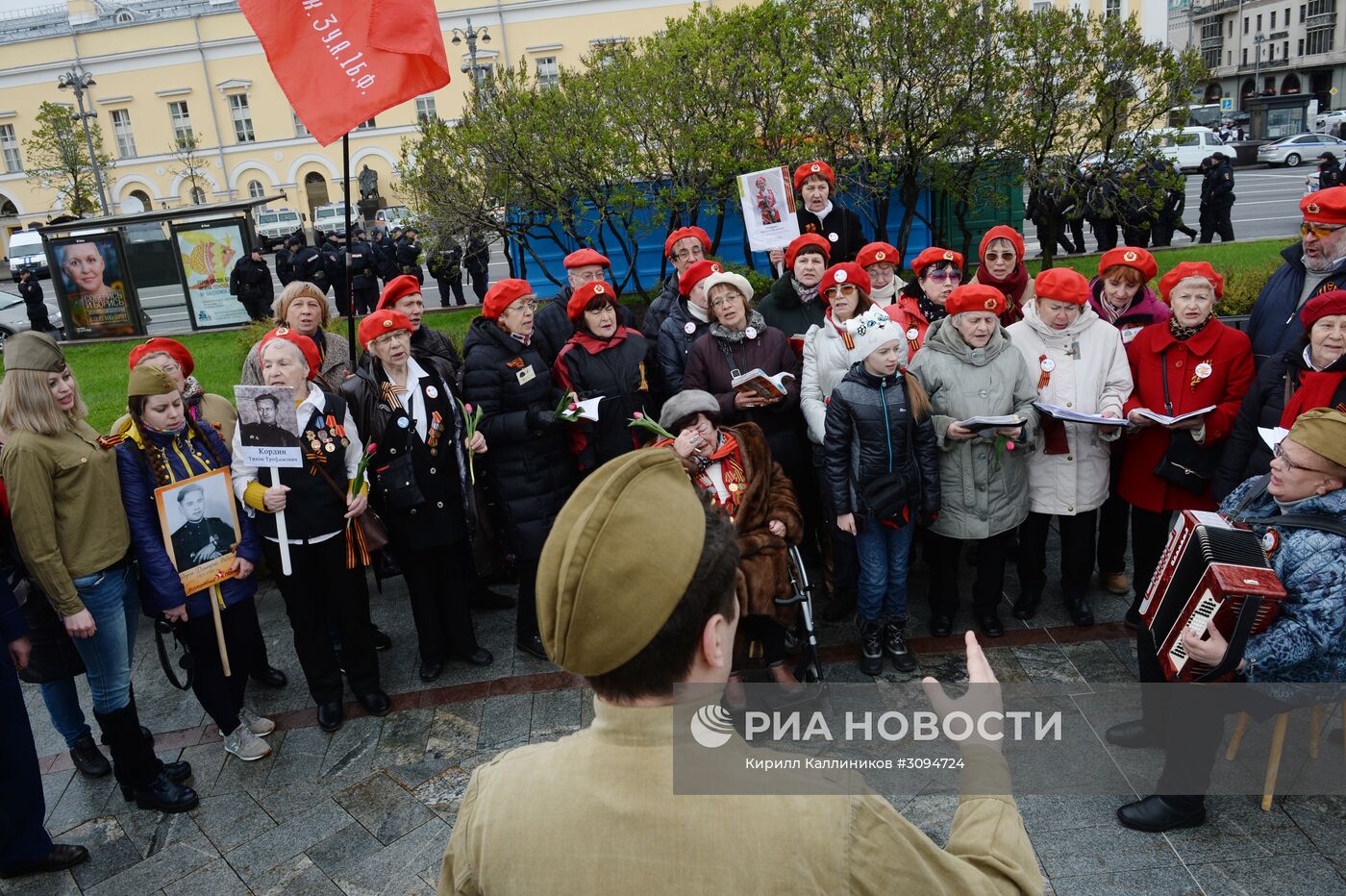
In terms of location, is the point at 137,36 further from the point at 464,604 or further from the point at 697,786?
the point at 697,786

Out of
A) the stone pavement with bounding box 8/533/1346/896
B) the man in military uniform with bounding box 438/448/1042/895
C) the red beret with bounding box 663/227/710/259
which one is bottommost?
the stone pavement with bounding box 8/533/1346/896

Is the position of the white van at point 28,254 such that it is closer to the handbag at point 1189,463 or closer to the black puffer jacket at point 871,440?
the black puffer jacket at point 871,440

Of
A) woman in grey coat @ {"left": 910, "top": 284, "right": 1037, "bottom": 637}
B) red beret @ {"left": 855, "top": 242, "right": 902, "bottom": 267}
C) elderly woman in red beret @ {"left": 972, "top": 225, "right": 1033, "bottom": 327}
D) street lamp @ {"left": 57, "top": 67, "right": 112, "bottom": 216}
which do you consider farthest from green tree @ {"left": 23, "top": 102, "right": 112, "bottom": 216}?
woman in grey coat @ {"left": 910, "top": 284, "right": 1037, "bottom": 637}

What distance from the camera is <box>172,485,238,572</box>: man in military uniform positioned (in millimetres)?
4668

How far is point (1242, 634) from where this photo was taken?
342 cm

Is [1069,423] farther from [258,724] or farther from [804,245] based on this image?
[258,724]

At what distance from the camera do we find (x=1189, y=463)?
5.28 m

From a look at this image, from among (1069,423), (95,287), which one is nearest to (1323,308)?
(1069,423)

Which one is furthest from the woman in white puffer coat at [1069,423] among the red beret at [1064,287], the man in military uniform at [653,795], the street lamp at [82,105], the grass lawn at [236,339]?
the street lamp at [82,105]

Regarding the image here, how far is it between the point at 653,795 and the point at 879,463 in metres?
3.84

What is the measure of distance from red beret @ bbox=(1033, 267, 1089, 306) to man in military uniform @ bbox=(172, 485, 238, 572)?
466 centimetres

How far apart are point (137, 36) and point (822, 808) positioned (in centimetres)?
6308

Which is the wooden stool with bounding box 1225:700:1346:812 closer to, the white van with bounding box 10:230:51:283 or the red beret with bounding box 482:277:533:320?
the red beret with bounding box 482:277:533:320

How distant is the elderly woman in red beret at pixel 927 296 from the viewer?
20.4ft
